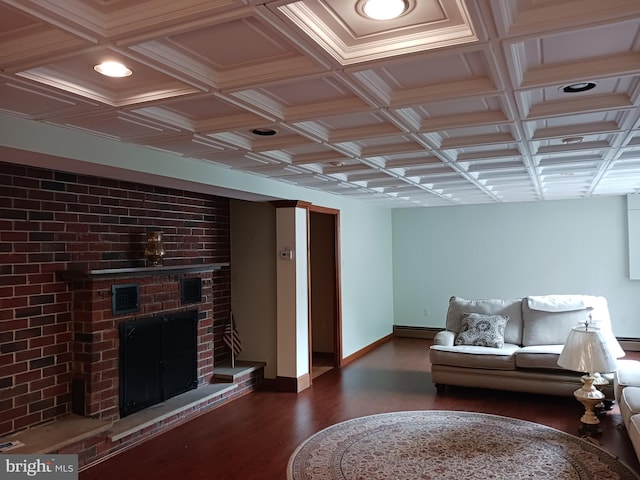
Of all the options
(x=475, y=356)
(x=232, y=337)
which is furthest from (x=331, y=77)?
(x=232, y=337)

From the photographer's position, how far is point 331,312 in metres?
6.93

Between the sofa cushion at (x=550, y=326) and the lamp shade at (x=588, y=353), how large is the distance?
1.13 metres

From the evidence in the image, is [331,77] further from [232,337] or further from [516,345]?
[516,345]

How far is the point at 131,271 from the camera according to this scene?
4.00 m

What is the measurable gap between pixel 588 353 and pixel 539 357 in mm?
810

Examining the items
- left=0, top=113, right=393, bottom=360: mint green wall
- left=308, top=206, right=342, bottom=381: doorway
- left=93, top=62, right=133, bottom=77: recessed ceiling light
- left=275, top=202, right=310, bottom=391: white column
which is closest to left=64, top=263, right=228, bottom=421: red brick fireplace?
left=0, top=113, right=393, bottom=360: mint green wall

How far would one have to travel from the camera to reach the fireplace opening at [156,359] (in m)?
4.06

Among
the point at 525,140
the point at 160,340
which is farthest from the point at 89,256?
the point at 525,140

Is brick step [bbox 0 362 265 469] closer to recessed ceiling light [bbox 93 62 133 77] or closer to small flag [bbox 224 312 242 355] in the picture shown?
small flag [bbox 224 312 242 355]

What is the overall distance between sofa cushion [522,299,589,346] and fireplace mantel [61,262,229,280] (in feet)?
11.0

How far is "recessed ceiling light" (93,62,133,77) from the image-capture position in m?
2.07

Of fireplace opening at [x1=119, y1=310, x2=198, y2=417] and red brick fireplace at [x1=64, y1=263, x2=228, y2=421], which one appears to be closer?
red brick fireplace at [x1=64, y1=263, x2=228, y2=421]

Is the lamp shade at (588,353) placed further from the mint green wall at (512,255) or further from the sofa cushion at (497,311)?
the mint green wall at (512,255)

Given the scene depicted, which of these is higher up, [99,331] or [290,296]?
[290,296]
